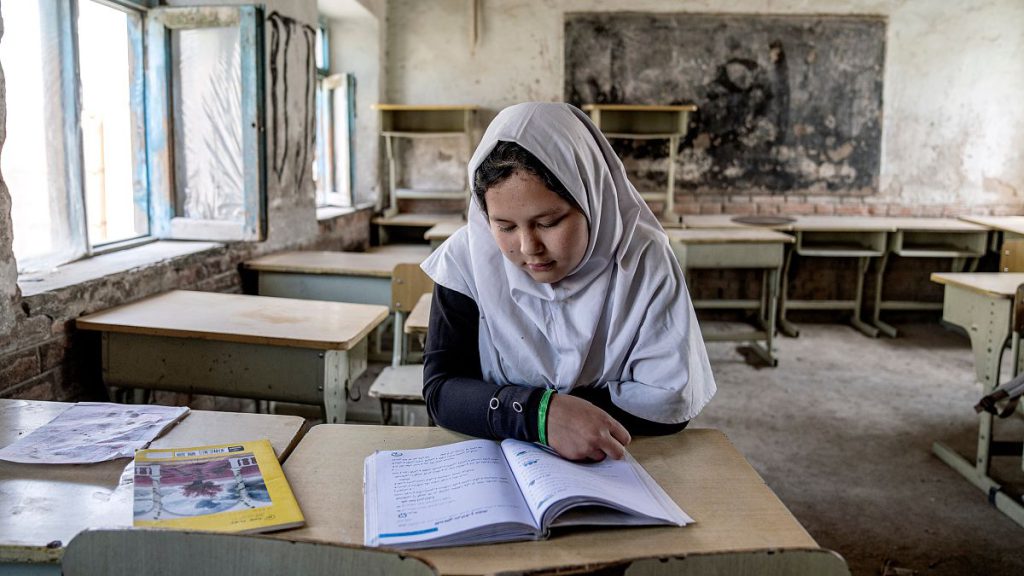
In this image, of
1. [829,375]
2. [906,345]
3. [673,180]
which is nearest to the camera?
[829,375]

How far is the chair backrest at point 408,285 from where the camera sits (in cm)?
309

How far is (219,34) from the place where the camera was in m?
3.38

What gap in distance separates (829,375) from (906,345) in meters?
1.11

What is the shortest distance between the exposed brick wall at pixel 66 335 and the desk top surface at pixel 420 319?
3.07ft

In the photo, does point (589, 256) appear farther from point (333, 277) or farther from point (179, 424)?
point (333, 277)

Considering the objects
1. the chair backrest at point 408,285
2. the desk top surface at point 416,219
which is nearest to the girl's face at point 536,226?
the chair backrest at point 408,285

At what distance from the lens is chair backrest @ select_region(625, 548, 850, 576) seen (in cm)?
78

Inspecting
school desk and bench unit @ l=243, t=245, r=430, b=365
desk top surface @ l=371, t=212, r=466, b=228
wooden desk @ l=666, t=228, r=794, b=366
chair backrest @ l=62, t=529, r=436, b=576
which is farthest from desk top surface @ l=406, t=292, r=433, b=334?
desk top surface @ l=371, t=212, r=466, b=228

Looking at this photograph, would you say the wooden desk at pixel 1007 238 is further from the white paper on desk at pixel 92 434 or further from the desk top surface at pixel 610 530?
the white paper on desk at pixel 92 434

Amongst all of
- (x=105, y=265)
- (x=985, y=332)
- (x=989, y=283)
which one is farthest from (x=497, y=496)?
(x=989, y=283)

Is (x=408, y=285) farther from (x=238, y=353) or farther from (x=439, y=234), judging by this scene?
(x=439, y=234)

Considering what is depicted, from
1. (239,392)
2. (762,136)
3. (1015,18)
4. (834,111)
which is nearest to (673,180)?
(762,136)

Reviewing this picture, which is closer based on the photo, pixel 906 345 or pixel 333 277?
pixel 333 277

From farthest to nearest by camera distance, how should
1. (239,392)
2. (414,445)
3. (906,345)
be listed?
1. (906,345)
2. (239,392)
3. (414,445)
